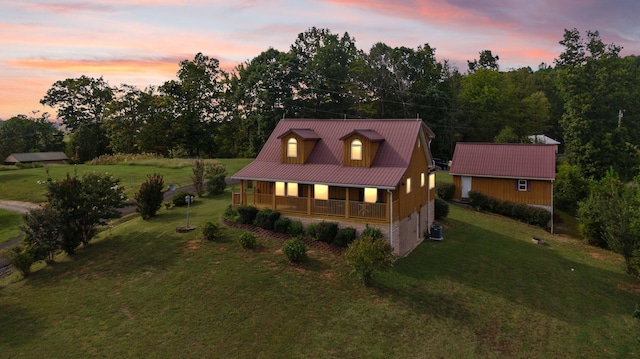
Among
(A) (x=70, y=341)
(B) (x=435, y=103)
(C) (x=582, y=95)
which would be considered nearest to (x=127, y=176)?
(A) (x=70, y=341)

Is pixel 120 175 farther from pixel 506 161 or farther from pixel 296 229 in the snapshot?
pixel 506 161

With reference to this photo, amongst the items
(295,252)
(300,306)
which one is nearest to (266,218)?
(295,252)

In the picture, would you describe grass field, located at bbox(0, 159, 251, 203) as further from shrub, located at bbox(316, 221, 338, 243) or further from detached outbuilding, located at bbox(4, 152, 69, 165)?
shrub, located at bbox(316, 221, 338, 243)

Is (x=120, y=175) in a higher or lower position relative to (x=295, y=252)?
higher

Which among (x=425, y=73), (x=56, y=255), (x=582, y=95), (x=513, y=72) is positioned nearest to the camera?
(x=56, y=255)

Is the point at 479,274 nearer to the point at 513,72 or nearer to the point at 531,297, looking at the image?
the point at 531,297

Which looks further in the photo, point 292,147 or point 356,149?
point 292,147

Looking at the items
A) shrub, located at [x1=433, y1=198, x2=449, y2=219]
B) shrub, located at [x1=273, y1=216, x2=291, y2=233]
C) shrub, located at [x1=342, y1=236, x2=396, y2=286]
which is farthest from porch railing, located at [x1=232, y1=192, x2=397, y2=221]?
shrub, located at [x1=433, y1=198, x2=449, y2=219]
